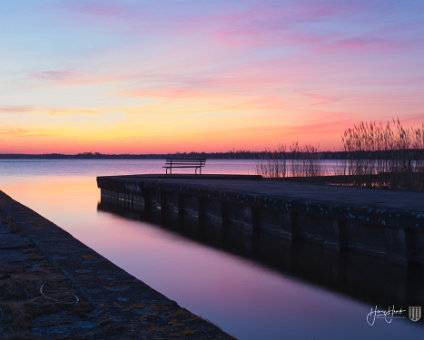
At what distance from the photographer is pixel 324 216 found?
7.08 meters

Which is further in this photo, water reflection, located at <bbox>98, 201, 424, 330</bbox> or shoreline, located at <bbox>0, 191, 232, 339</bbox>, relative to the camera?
water reflection, located at <bbox>98, 201, 424, 330</bbox>

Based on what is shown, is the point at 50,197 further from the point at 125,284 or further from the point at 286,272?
the point at 125,284

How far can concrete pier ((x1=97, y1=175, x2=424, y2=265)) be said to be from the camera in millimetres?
6078

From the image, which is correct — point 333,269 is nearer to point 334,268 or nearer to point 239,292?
point 334,268

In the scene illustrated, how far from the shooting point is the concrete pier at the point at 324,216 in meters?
6.08

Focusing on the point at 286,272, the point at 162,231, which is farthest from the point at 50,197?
the point at 286,272

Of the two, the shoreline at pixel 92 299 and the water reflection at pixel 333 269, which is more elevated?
the shoreline at pixel 92 299

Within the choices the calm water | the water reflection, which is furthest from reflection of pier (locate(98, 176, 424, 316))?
the calm water

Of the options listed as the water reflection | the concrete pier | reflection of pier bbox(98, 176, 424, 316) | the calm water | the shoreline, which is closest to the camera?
the shoreline

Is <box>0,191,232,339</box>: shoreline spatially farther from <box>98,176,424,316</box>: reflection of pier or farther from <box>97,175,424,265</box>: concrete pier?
<box>97,175,424,265</box>: concrete pier

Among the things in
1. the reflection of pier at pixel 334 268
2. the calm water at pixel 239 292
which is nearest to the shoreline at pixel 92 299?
the calm water at pixel 239 292

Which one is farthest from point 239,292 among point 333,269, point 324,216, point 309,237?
point 309,237

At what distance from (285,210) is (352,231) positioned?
1214 mm

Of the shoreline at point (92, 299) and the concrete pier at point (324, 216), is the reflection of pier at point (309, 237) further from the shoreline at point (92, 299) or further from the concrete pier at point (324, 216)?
the shoreline at point (92, 299)
